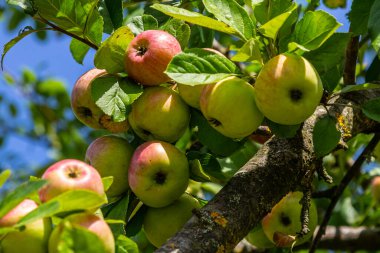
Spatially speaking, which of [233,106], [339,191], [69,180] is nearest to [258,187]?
→ [233,106]

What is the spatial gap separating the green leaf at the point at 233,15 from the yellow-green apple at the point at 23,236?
0.51m

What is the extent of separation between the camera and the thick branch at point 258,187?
1136 millimetres

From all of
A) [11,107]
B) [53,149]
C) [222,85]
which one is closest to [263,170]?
[222,85]

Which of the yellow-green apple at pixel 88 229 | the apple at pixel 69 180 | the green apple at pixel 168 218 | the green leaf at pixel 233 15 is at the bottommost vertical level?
the green apple at pixel 168 218

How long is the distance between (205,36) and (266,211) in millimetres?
592

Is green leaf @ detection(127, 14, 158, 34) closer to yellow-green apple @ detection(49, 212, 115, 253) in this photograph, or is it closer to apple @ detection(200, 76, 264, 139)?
apple @ detection(200, 76, 264, 139)

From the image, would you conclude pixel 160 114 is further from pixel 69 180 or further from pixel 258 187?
pixel 69 180

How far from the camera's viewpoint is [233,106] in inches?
47.8

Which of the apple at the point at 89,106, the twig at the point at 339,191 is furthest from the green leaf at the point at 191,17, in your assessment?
the twig at the point at 339,191

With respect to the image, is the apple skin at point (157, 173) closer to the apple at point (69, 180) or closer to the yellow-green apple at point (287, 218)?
the apple at point (69, 180)

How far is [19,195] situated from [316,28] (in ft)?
2.03

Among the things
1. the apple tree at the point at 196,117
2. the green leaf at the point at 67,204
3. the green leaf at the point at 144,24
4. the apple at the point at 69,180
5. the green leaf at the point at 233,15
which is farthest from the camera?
the green leaf at the point at 144,24

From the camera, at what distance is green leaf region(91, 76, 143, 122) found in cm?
130

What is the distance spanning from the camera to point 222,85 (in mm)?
1227
